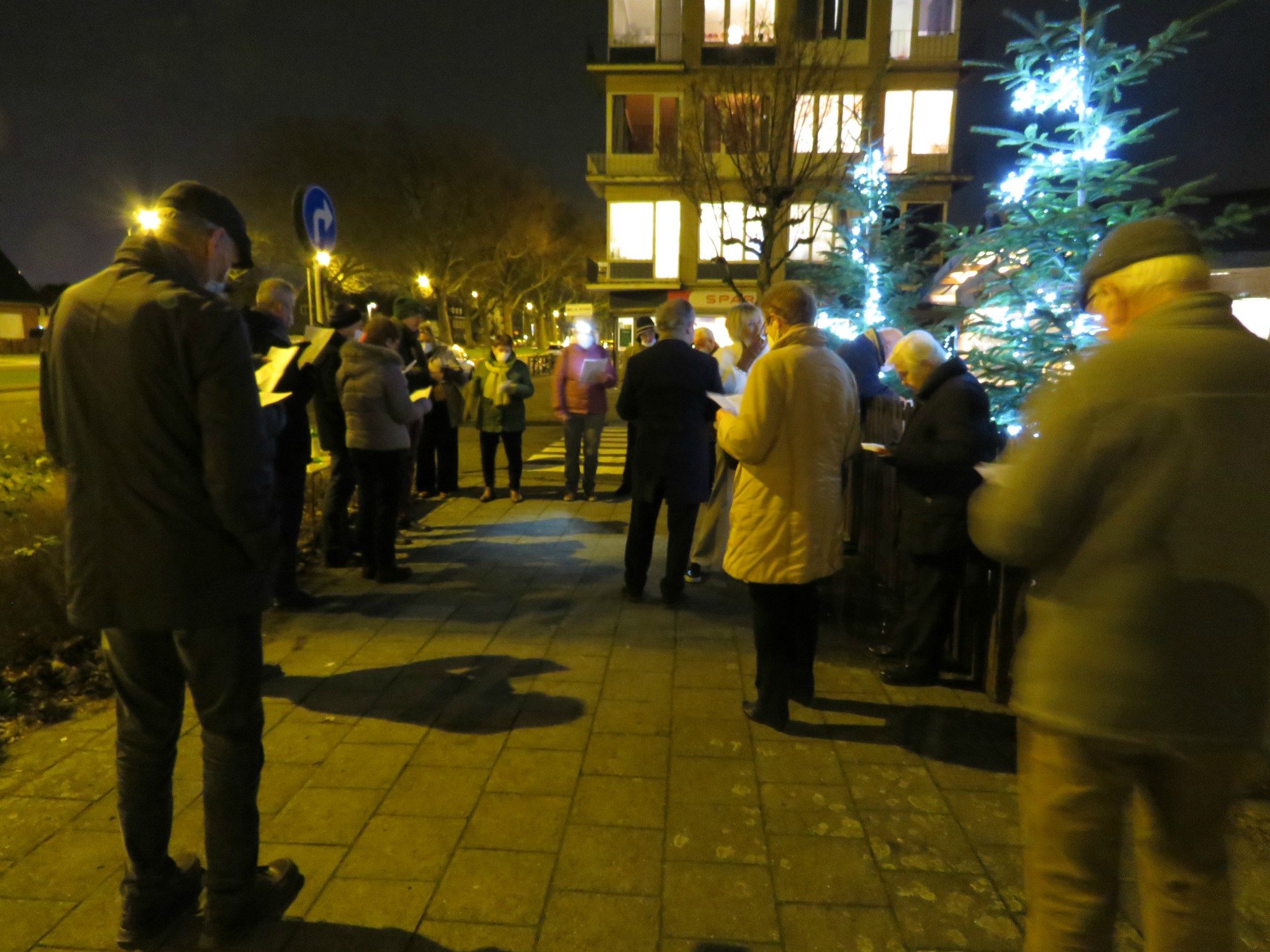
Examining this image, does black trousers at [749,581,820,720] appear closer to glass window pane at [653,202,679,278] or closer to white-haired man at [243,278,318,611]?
white-haired man at [243,278,318,611]

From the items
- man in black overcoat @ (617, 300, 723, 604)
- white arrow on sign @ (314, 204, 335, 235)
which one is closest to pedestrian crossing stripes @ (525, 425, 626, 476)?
white arrow on sign @ (314, 204, 335, 235)

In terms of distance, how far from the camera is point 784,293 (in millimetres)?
3750

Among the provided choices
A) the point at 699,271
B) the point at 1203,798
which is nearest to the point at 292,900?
the point at 1203,798

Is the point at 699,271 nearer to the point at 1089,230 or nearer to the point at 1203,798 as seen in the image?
the point at 1089,230

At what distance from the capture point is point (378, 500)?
5.92 metres

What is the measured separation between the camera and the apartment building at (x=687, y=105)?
89.9 feet

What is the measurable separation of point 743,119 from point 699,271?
50.8 feet

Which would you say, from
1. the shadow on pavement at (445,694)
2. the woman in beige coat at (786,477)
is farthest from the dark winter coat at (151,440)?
the woman in beige coat at (786,477)

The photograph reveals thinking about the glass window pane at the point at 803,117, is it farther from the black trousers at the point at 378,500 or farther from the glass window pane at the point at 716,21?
the glass window pane at the point at 716,21

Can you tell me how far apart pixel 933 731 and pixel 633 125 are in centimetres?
3000

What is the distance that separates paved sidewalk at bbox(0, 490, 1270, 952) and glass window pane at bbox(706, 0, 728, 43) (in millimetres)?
28329

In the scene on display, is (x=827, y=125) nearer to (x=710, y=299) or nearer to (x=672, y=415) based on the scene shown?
(x=710, y=299)

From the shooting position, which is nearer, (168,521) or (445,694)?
(168,521)

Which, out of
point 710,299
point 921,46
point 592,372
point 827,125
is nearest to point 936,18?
point 921,46
